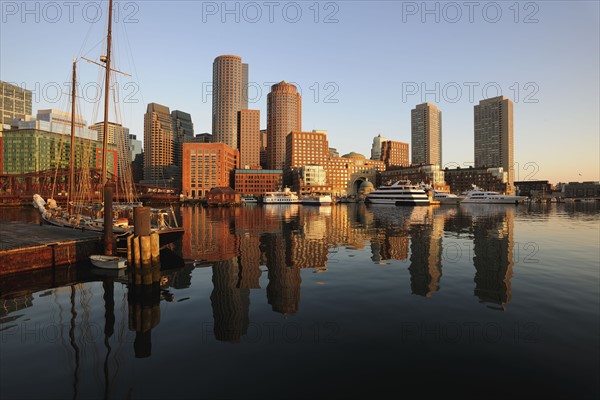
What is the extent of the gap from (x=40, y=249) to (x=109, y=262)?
482 centimetres

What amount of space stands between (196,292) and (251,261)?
7919 millimetres

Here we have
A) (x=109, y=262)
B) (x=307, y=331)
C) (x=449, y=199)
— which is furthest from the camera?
(x=449, y=199)

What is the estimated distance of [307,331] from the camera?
1249 cm

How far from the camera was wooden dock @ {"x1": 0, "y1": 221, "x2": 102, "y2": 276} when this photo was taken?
66.3ft

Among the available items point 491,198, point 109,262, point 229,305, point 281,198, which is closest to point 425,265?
point 229,305

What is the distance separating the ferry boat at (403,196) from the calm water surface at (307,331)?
109m

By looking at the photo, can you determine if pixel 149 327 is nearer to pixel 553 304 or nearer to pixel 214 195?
pixel 553 304

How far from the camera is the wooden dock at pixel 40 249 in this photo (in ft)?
66.3

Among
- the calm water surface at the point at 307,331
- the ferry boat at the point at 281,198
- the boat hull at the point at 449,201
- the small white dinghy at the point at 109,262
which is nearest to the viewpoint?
the calm water surface at the point at 307,331

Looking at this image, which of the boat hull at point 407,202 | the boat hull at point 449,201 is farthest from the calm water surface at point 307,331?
the boat hull at point 449,201

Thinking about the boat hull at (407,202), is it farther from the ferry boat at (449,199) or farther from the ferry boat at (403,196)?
the ferry boat at (449,199)

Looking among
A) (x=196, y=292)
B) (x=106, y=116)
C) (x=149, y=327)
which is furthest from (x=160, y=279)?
(x=106, y=116)

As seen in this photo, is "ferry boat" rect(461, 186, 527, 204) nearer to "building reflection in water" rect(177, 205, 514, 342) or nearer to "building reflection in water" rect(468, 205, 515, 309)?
"building reflection in water" rect(177, 205, 514, 342)

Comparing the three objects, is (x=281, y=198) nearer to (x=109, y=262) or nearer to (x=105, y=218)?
(x=105, y=218)
